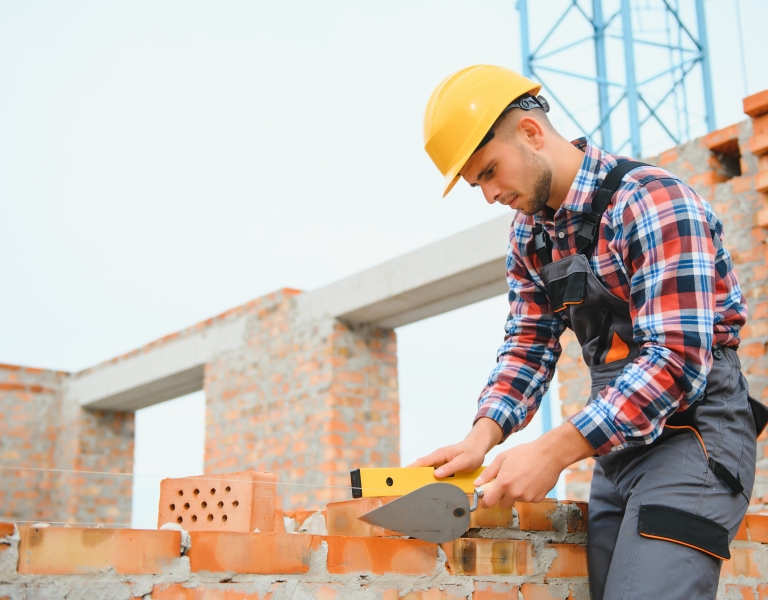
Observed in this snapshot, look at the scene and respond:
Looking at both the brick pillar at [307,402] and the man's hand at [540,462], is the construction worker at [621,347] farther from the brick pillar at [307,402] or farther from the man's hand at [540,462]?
the brick pillar at [307,402]

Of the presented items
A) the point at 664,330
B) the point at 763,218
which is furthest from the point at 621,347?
the point at 763,218

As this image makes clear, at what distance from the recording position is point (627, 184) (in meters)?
1.65

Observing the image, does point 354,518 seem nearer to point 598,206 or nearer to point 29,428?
point 598,206

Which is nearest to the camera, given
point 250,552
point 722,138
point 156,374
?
point 250,552

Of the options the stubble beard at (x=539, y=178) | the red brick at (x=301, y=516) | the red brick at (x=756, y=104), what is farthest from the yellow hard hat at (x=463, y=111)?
the red brick at (x=756, y=104)

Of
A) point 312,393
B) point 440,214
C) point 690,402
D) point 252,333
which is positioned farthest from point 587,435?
point 440,214

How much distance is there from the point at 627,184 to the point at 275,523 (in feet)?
3.72

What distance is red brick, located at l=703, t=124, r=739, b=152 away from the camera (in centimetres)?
404

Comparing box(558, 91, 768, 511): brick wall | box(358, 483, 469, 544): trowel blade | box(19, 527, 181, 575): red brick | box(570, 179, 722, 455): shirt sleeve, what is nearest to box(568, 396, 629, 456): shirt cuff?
box(570, 179, 722, 455): shirt sleeve

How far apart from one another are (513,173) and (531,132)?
0.10 m

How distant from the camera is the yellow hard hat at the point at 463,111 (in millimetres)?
1693

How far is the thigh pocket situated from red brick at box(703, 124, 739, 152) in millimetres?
2999

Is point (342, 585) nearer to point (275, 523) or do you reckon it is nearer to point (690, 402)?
point (275, 523)

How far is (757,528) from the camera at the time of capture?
2123 mm
